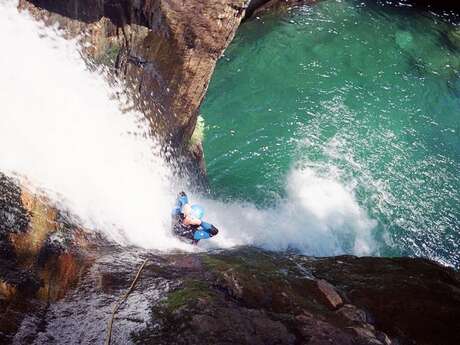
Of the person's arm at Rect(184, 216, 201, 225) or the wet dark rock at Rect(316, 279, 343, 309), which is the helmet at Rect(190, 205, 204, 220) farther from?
the wet dark rock at Rect(316, 279, 343, 309)

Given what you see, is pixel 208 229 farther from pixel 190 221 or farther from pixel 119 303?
pixel 119 303

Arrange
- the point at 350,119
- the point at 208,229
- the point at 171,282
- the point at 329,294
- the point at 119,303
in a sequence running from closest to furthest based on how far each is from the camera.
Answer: the point at 119,303, the point at 171,282, the point at 329,294, the point at 208,229, the point at 350,119

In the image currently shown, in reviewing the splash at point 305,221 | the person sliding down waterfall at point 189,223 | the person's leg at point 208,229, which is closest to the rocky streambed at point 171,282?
the person's leg at point 208,229

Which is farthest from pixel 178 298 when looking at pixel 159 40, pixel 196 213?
pixel 159 40

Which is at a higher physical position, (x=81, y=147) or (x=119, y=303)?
(x=119, y=303)

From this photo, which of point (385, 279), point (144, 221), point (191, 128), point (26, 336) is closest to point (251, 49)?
point (191, 128)

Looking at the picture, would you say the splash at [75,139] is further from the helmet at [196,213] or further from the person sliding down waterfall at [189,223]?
the helmet at [196,213]

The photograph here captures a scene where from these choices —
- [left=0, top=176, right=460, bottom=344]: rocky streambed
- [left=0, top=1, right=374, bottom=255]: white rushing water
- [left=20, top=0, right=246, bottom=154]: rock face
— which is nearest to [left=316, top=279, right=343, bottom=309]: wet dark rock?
[left=0, top=176, right=460, bottom=344]: rocky streambed
